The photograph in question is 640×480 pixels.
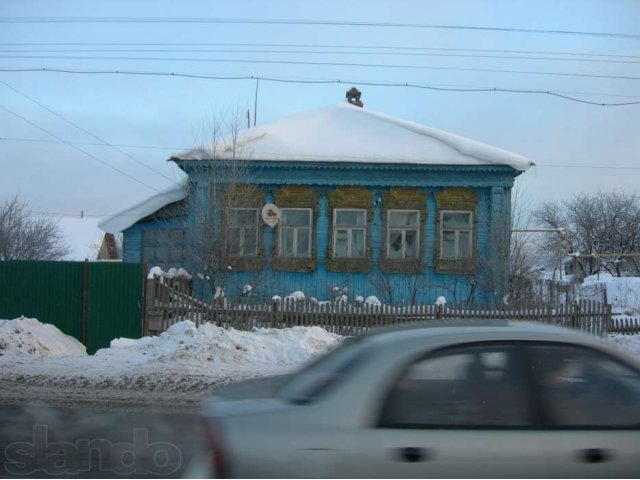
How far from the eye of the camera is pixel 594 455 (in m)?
3.51

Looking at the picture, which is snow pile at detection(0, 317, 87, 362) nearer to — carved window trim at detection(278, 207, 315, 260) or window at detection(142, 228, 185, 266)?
window at detection(142, 228, 185, 266)

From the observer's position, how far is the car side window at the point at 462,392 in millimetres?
3574

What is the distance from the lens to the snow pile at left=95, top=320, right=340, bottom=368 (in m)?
11.7

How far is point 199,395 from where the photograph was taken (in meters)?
9.56

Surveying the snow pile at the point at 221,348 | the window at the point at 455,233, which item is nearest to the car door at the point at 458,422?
the snow pile at the point at 221,348

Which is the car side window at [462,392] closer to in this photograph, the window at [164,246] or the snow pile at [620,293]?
the snow pile at [620,293]

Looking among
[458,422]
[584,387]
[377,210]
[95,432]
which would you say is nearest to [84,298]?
[95,432]

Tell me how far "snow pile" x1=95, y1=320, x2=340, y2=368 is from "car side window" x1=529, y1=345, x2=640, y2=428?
815cm

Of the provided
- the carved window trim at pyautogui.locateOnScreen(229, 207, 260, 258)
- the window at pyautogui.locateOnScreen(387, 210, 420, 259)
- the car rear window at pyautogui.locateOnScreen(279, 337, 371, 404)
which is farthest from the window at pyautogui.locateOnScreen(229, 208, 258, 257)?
the car rear window at pyautogui.locateOnScreen(279, 337, 371, 404)

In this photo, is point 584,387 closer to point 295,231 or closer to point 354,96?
point 295,231

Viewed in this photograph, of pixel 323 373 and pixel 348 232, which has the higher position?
pixel 348 232

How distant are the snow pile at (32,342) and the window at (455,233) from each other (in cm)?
1200

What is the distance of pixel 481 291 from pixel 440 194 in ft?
11.4

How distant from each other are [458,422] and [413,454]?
13.2 inches
